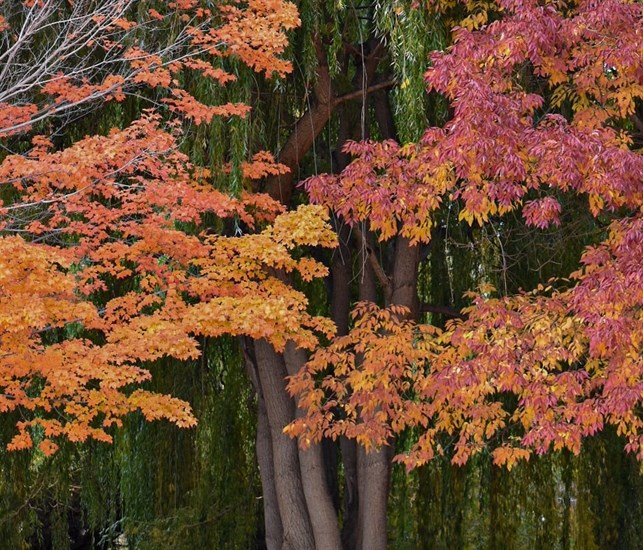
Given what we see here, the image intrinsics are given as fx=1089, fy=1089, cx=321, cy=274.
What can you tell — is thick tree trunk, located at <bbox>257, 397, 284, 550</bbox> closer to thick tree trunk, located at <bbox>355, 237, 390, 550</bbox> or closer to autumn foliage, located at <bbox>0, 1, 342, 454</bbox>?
thick tree trunk, located at <bbox>355, 237, 390, 550</bbox>

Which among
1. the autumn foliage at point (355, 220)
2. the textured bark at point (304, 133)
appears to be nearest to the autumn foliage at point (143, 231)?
the autumn foliage at point (355, 220)

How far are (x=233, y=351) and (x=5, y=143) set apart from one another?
3.25 meters

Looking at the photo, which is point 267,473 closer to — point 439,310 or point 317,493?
point 317,493

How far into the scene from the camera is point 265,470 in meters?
10.8

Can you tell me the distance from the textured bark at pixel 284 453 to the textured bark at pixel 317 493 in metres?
0.18

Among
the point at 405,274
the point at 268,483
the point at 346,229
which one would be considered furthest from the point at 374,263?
the point at 268,483

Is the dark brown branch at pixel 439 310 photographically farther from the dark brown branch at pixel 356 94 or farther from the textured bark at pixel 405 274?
the dark brown branch at pixel 356 94

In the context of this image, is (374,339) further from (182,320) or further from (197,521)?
(197,521)

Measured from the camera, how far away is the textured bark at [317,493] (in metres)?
9.98

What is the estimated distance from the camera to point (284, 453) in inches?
404

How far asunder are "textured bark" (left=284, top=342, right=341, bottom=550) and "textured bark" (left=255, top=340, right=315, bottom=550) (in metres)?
0.18

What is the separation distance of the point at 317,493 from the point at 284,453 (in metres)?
0.52

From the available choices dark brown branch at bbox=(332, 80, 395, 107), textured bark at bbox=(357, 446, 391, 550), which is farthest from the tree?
dark brown branch at bbox=(332, 80, 395, 107)

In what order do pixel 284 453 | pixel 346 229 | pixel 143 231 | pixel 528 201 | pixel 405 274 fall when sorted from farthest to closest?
pixel 346 229
pixel 284 453
pixel 405 274
pixel 143 231
pixel 528 201
